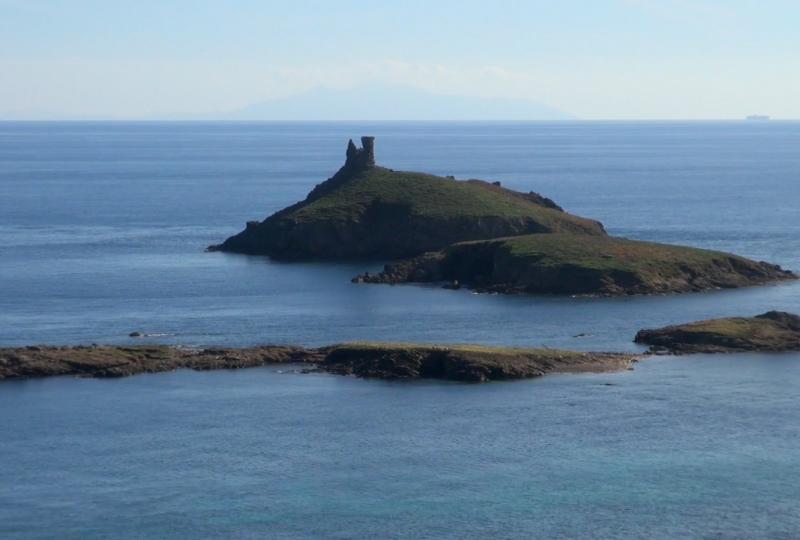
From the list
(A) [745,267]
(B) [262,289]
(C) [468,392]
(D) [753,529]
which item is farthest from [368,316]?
(D) [753,529]

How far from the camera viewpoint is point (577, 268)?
138 meters

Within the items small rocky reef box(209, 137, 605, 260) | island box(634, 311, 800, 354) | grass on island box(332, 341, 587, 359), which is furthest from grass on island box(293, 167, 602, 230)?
grass on island box(332, 341, 587, 359)

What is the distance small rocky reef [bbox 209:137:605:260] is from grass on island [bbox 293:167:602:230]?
0.38 ft

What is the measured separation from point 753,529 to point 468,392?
104 feet

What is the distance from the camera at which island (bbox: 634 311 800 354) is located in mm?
107125

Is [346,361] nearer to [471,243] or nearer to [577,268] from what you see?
[577,268]

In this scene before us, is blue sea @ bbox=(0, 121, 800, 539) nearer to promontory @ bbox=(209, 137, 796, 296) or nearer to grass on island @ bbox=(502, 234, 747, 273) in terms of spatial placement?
promontory @ bbox=(209, 137, 796, 296)

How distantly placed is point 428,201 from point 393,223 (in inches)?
238

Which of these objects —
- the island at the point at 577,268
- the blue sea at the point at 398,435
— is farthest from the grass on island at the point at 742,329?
the island at the point at 577,268

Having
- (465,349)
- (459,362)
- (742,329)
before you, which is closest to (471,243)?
(742,329)

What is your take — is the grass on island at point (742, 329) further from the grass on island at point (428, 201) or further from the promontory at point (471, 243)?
the grass on island at point (428, 201)

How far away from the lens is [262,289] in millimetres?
140125

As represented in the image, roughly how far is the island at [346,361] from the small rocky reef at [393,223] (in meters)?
59.1

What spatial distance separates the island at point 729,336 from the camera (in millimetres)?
107125
